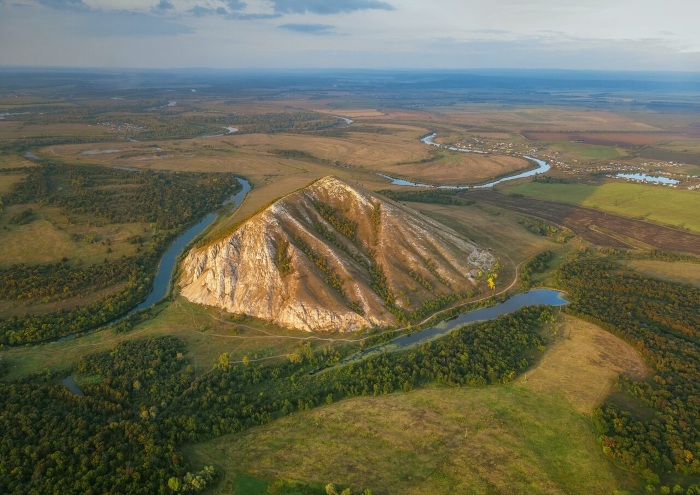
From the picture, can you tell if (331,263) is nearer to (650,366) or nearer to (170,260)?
(170,260)

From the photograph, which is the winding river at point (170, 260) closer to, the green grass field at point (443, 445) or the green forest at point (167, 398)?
the green forest at point (167, 398)

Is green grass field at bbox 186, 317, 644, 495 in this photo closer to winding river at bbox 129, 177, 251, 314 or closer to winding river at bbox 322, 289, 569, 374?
winding river at bbox 322, 289, 569, 374

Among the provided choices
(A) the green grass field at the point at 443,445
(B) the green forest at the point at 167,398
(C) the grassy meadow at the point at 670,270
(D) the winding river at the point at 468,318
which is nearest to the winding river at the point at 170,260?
(B) the green forest at the point at 167,398

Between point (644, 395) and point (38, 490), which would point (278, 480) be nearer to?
point (38, 490)

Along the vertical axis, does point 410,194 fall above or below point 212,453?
above

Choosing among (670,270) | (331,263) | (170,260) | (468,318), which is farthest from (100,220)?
(670,270)

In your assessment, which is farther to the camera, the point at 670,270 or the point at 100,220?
the point at 100,220

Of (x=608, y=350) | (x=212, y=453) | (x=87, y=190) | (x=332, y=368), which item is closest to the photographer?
(x=212, y=453)

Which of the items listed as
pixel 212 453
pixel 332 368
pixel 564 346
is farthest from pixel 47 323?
pixel 564 346
